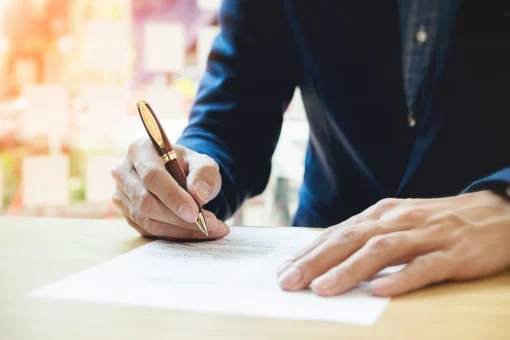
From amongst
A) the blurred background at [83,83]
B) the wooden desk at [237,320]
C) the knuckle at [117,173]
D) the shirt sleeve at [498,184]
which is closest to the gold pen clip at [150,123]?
the knuckle at [117,173]

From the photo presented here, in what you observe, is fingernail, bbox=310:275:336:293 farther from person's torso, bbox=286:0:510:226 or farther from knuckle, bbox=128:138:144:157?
person's torso, bbox=286:0:510:226

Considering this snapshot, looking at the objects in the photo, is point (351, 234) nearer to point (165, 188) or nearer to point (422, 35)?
point (165, 188)

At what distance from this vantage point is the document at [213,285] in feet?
1.85

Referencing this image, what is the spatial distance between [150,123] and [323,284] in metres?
0.40

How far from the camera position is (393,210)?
0.74 m

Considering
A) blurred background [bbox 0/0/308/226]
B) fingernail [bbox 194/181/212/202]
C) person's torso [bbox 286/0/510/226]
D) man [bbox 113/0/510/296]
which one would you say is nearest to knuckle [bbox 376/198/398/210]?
man [bbox 113/0/510/296]

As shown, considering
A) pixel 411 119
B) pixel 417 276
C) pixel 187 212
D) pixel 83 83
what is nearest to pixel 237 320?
pixel 417 276

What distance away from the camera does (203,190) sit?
0.86m

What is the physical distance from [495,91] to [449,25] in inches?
5.5

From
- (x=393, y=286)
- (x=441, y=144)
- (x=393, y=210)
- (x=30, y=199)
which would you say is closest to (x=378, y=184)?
(x=441, y=144)

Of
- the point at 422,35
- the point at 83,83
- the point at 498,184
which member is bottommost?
the point at 83,83

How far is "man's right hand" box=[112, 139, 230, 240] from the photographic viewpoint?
0.84 m

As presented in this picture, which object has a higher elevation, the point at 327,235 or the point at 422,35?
the point at 422,35

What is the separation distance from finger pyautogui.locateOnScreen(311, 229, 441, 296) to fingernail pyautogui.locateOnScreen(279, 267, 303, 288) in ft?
0.06
